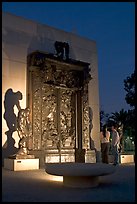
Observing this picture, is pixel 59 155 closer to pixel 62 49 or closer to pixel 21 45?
pixel 62 49

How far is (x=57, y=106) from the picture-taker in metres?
10.6

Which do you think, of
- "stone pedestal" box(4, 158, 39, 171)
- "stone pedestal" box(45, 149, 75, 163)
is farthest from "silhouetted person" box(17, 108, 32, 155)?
"stone pedestal" box(45, 149, 75, 163)

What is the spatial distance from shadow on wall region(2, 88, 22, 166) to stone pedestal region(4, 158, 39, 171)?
1.05 meters

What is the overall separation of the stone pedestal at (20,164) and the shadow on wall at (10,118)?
105 centimetres

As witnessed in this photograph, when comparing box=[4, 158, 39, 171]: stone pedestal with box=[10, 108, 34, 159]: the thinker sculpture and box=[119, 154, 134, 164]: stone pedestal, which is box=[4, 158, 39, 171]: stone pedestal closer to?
box=[10, 108, 34, 159]: the thinker sculpture

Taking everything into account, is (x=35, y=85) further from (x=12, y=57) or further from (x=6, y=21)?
(x=6, y=21)

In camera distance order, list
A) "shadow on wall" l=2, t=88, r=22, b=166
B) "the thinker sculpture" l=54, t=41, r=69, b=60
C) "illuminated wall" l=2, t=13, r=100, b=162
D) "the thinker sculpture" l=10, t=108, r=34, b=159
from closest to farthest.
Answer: "the thinker sculpture" l=10, t=108, r=34, b=159
"shadow on wall" l=2, t=88, r=22, b=166
"illuminated wall" l=2, t=13, r=100, b=162
"the thinker sculpture" l=54, t=41, r=69, b=60

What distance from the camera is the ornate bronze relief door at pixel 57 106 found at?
9.79 meters

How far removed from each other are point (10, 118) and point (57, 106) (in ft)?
6.33

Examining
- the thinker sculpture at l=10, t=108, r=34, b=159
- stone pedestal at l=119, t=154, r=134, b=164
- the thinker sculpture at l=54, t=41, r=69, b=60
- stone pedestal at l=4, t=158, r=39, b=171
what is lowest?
stone pedestal at l=119, t=154, r=134, b=164

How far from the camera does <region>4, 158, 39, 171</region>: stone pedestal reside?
311 inches

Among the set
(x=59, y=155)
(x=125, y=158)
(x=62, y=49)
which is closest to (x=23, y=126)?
(x=59, y=155)

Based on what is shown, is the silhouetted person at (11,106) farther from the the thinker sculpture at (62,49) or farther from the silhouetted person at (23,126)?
the the thinker sculpture at (62,49)

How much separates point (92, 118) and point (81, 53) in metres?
2.87
